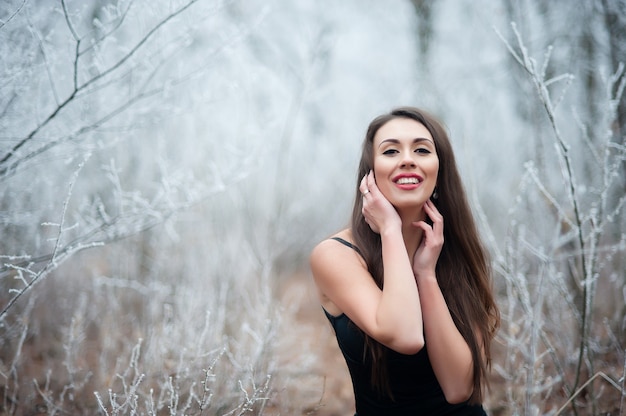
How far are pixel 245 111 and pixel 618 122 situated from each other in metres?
3.22

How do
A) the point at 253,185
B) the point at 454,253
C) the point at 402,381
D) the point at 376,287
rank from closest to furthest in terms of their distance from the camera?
1. the point at 376,287
2. the point at 402,381
3. the point at 454,253
4. the point at 253,185

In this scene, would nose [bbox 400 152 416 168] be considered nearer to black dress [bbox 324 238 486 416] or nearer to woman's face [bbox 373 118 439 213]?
woman's face [bbox 373 118 439 213]

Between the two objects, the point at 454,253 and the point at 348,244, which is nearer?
the point at 348,244

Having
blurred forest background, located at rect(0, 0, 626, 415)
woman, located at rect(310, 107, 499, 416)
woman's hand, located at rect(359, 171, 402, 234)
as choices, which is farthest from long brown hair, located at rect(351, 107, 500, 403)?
blurred forest background, located at rect(0, 0, 626, 415)

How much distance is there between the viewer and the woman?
1825 mm

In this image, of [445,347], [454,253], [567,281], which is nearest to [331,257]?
[445,347]

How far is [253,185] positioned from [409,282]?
3412 millimetres

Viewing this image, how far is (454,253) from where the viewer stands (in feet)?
7.54

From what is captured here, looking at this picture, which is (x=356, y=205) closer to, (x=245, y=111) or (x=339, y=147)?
(x=245, y=111)

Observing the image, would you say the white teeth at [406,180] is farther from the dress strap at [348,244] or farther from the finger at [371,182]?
the dress strap at [348,244]

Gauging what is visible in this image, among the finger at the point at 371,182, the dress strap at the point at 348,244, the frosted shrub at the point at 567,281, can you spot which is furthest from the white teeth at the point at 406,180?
the frosted shrub at the point at 567,281

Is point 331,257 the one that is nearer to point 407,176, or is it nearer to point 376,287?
point 376,287

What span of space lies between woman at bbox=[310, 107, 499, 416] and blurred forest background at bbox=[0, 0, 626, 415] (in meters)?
0.35

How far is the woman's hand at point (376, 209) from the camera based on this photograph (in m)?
1.96
